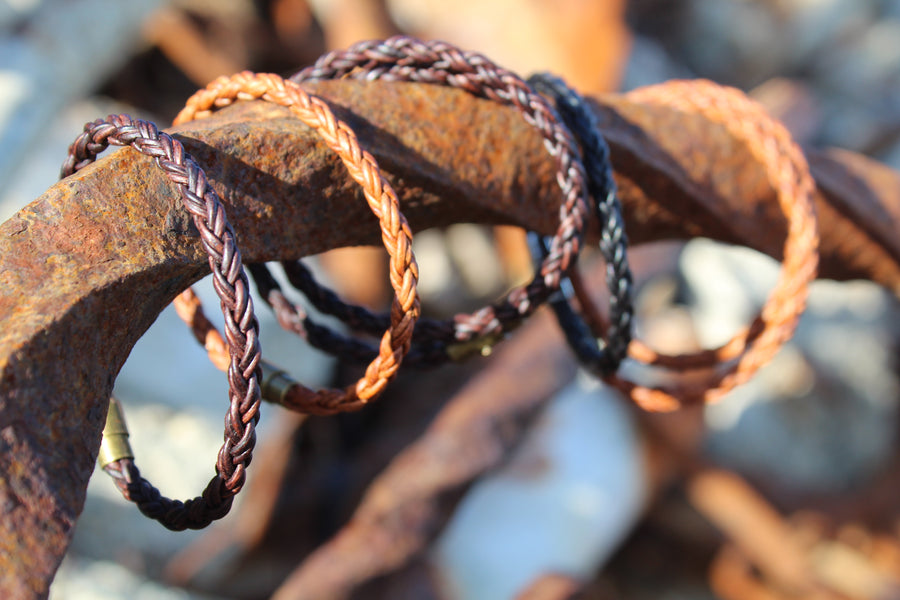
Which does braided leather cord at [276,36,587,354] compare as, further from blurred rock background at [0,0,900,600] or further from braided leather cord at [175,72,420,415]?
blurred rock background at [0,0,900,600]

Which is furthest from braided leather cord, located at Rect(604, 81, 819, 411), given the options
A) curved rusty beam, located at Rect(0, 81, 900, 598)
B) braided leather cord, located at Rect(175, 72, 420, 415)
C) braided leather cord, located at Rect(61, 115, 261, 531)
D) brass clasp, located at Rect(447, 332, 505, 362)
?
braided leather cord, located at Rect(61, 115, 261, 531)

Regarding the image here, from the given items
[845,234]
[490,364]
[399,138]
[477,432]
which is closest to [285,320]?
[399,138]

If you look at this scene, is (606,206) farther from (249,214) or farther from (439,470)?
(439,470)

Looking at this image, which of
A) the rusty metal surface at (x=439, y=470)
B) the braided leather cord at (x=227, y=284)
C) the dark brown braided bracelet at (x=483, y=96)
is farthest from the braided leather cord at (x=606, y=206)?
the rusty metal surface at (x=439, y=470)

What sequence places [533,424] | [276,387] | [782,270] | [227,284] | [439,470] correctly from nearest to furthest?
[227,284] < [276,387] < [782,270] < [439,470] < [533,424]

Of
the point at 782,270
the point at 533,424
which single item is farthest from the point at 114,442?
the point at 533,424

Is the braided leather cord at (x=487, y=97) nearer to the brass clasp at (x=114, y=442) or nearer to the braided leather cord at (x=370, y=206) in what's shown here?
the braided leather cord at (x=370, y=206)

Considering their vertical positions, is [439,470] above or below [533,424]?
above
